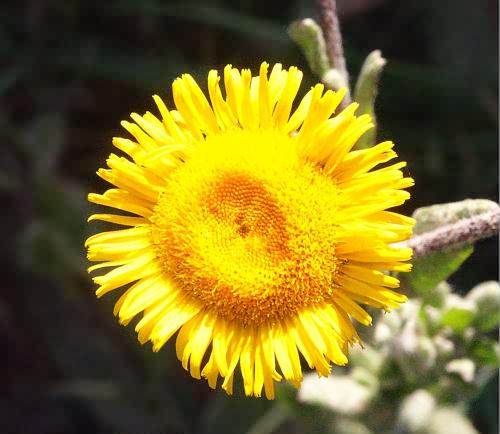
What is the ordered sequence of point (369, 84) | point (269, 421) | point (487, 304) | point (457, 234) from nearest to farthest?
1. point (457, 234)
2. point (369, 84)
3. point (487, 304)
4. point (269, 421)

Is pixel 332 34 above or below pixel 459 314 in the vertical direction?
above

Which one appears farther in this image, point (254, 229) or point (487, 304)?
point (487, 304)

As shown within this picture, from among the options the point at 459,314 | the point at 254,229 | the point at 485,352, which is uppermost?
the point at 254,229

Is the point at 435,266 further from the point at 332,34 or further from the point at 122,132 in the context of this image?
the point at 122,132

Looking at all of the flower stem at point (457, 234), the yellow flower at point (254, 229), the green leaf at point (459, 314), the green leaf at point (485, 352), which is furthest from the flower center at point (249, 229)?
the green leaf at point (485, 352)

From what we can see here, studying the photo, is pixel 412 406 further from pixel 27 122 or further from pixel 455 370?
pixel 27 122

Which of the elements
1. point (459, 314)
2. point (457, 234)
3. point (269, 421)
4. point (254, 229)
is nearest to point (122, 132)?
point (269, 421)

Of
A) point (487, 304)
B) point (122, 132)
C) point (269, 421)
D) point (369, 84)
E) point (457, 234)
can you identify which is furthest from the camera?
point (122, 132)
